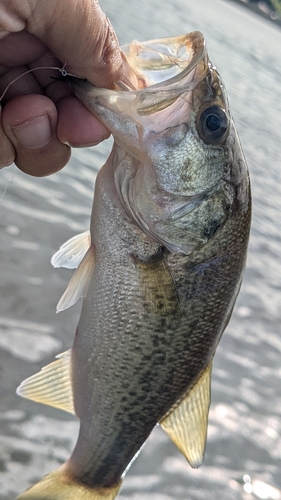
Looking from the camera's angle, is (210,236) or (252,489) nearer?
(210,236)

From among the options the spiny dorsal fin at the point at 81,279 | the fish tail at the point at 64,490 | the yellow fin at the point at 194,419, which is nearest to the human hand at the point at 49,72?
the spiny dorsal fin at the point at 81,279

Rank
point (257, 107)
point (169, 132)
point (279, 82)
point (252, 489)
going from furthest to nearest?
point (279, 82) < point (257, 107) < point (252, 489) < point (169, 132)

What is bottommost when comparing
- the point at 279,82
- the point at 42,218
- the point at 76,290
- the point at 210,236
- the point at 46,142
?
the point at 279,82

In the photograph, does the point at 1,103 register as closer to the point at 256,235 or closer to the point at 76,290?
the point at 76,290

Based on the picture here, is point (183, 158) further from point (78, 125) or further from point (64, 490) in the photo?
point (64, 490)

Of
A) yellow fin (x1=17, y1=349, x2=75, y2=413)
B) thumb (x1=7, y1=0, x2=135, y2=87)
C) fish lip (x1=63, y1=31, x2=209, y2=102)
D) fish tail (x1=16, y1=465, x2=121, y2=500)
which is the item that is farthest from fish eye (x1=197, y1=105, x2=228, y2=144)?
Answer: fish tail (x1=16, y1=465, x2=121, y2=500)

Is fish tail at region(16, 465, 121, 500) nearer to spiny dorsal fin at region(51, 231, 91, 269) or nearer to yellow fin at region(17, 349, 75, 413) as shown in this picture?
yellow fin at region(17, 349, 75, 413)

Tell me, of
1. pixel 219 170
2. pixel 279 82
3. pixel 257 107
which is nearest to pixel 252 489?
pixel 219 170
